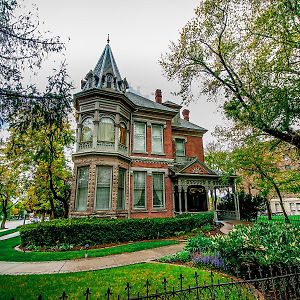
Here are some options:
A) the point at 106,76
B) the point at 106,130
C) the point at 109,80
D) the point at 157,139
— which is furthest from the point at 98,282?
the point at 106,76

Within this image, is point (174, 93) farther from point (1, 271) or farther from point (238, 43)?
point (1, 271)

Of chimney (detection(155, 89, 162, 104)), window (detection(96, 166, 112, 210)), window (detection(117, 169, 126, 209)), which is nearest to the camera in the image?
window (detection(96, 166, 112, 210))

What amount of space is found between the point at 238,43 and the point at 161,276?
13.8 meters

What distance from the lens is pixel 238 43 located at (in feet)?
47.3

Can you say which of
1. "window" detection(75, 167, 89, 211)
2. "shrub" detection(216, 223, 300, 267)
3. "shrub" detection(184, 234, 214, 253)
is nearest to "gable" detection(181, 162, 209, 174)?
"window" detection(75, 167, 89, 211)

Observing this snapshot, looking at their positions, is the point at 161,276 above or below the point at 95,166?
below

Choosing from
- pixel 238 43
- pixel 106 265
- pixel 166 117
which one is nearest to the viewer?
pixel 106 265

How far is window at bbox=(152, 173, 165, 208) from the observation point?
19562 mm

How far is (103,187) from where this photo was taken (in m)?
16.5

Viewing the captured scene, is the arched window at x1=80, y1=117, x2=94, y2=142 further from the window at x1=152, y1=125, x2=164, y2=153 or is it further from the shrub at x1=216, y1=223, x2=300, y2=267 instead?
the shrub at x1=216, y1=223, x2=300, y2=267

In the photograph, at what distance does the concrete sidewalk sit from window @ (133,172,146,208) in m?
7.73

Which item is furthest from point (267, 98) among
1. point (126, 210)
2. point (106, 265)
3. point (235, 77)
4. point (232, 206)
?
point (232, 206)

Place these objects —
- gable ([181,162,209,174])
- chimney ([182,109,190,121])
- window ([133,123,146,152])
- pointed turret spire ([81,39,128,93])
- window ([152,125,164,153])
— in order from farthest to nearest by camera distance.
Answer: chimney ([182,109,190,121])
window ([152,125,164,153])
gable ([181,162,209,174])
window ([133,123,146,152])
pointed turret spire ([81,39,128,93])

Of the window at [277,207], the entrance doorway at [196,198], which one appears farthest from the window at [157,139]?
the window at [277,207]
